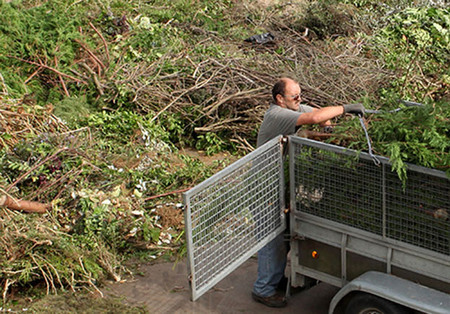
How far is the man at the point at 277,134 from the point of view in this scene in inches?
206

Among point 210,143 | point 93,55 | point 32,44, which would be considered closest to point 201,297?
point 210,143

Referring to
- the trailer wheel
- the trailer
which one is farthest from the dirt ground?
the trailer wheel

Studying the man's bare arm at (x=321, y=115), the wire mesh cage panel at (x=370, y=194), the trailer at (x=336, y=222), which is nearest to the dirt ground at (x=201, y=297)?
the trailer at (x=336, y=222)

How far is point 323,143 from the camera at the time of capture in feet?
15.5

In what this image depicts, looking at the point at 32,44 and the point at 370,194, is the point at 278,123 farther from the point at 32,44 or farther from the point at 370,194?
the point at 32,44

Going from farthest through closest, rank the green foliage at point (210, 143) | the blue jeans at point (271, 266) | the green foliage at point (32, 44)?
the green foliage at point (32, 44), the green foliage at point (210, 143), the blue jeans at point (271, 266)

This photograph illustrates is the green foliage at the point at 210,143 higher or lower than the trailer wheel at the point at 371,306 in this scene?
lower

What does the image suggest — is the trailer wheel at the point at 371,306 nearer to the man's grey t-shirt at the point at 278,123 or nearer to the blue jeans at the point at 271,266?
the blue jeans at the point at 271,266

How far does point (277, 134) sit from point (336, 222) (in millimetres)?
908

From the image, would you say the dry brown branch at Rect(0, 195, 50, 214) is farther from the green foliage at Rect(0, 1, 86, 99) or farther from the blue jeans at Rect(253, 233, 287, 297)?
the green foliage at Rect(0, 1, 86, 99)

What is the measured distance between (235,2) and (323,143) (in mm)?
8746

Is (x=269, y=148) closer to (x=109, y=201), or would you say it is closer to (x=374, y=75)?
(x=109, y=201)

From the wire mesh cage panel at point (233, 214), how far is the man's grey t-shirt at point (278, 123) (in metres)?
0.34

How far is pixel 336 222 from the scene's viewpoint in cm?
485
